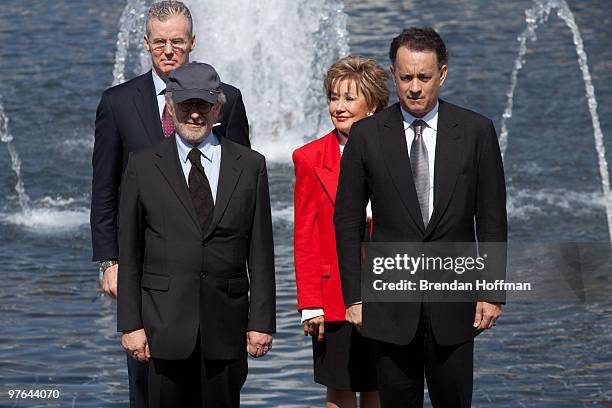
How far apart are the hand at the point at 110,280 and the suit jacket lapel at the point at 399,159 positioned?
1282 mm

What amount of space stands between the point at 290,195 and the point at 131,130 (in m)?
8.16

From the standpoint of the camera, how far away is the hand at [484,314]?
591 cm

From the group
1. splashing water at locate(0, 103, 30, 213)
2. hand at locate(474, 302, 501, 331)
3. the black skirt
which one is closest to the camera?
hand at locate(474, 302, 501, 331)

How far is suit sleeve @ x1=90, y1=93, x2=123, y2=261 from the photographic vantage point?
6430 mm

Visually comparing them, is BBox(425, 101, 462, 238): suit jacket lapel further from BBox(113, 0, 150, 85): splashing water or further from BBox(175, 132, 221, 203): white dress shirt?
BBox(113, 0, 150, 85): splashing water

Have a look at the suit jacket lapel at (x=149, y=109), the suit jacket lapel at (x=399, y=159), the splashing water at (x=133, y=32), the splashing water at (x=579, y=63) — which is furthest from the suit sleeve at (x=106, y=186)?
the splashing water at (x=133, y=32)

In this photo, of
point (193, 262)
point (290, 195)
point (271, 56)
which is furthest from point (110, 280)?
point (271, 56)

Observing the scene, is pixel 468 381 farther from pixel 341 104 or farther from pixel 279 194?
pixel 279 194

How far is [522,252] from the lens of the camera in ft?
40.6

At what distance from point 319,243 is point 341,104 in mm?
609

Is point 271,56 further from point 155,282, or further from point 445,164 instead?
point 155,282

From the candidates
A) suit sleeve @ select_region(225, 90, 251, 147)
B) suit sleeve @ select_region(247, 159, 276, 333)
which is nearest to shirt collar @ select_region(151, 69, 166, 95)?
suit sleeve @ select_region(225, 90, 251, 147)

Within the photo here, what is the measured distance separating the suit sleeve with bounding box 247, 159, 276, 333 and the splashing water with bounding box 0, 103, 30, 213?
8.73 metres

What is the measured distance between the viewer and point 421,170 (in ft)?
19.3
